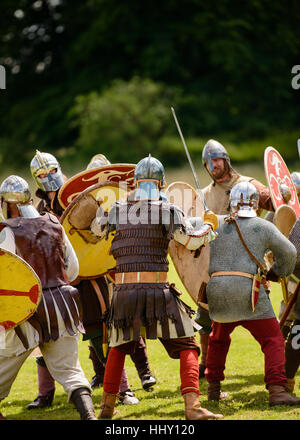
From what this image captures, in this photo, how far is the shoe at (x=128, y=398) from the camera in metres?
5.40

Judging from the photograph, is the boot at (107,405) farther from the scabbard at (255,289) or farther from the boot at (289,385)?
the boot at (289,385)

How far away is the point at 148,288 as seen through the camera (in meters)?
4.65

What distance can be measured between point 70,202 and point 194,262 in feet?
3.23

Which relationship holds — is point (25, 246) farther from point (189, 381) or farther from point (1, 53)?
point (1, 53)

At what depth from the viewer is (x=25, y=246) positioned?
457cm

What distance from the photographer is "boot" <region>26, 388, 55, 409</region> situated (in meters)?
5.50

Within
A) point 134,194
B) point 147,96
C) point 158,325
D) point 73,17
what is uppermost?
point 73,17

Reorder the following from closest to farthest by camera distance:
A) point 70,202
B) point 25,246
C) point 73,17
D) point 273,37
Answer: point 25,246
point 70,202
point 273,37
point 73,17

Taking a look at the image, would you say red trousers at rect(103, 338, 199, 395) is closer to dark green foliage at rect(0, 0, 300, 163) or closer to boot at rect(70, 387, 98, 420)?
boot at rect(70, 387, 98, 420)

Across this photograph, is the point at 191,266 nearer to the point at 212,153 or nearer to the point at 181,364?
the point at 181,364

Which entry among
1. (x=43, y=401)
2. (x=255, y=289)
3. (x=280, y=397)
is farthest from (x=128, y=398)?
(x=255, y=289)

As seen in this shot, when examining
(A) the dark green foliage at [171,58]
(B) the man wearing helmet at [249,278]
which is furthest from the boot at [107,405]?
(A) the dark green foliage at [171,58]

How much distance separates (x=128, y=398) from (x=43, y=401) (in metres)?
0.63

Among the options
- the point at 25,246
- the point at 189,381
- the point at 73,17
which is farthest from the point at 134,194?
the point at 73,17
